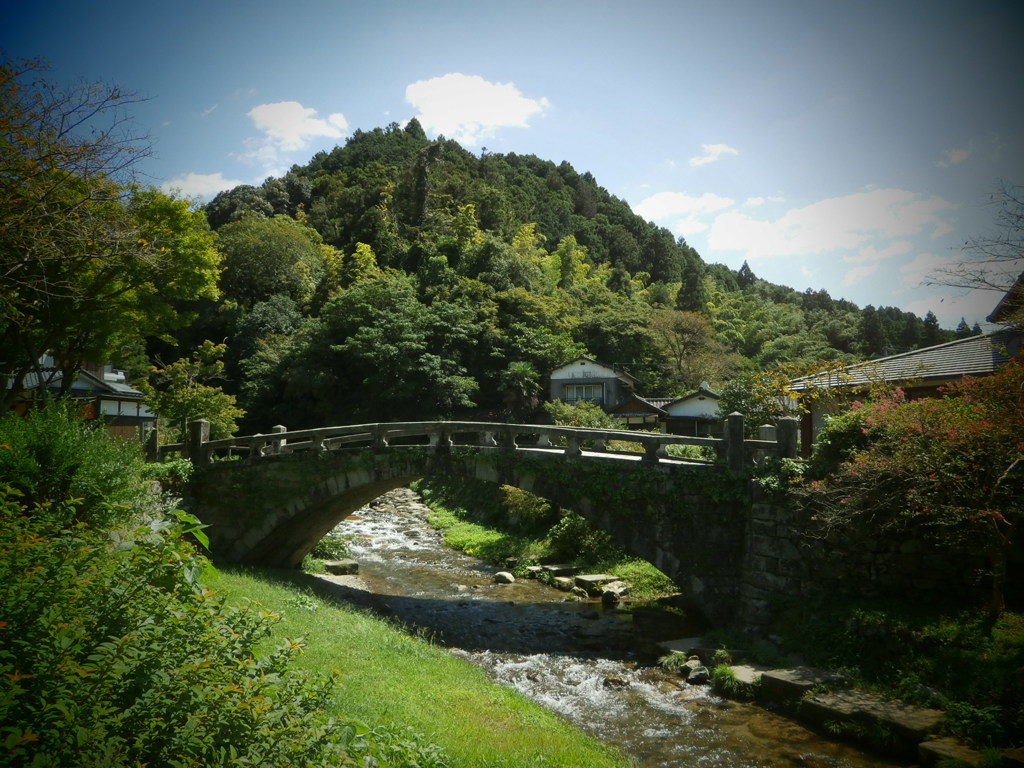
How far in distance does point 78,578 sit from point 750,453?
1258cm

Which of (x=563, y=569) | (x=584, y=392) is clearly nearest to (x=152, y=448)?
(x=563, y=569)

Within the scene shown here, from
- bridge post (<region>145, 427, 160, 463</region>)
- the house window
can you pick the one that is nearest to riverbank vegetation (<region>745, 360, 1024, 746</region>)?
bridge post (<region>145, 427, 160, 463</region>)

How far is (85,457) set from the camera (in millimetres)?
11516

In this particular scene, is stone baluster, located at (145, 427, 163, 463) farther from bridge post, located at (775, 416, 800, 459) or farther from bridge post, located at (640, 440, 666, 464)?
bridge post, located at (775, 416, 800, 459)

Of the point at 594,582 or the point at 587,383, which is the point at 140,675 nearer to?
the point at 594,582

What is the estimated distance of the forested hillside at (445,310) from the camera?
Result: 39375 millimetres

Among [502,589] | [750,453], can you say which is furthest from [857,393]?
[502,589]

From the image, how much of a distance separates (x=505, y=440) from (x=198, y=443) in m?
9.94

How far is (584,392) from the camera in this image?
134 feet

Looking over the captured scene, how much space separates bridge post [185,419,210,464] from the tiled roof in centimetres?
1797

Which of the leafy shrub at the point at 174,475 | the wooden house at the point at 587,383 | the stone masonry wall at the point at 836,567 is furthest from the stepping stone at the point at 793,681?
the wooden house at the point at 587,383

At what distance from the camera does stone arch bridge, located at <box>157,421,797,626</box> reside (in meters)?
14.4

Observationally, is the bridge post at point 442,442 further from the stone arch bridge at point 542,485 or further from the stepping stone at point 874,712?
the stepping stone at point 874,712

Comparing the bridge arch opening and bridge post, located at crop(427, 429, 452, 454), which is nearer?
the bridge arch opening
